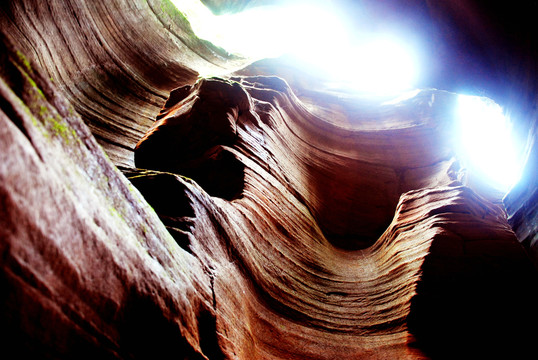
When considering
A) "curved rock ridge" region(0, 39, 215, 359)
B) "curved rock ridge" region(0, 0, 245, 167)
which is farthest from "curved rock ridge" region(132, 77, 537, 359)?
"curved rock ridge" region(0, 0, 245, 167)

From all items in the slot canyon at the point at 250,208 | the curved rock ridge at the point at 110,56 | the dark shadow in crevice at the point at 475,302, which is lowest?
the dark shadow in crevice at the point at 475,302

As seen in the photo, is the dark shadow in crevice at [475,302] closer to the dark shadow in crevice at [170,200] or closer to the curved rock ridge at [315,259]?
the curved rock ridge at [315,259]

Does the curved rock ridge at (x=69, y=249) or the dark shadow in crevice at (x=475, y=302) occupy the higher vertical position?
the curved rock ridge at (x=69, y=249)

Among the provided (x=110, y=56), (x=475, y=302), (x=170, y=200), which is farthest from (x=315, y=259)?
(x=110, y=56)

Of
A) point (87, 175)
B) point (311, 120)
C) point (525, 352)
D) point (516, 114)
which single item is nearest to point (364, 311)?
point (525, 352)

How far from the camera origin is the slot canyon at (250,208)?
2.59 meters

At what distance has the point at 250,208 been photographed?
764cm

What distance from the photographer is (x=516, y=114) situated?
7348mm

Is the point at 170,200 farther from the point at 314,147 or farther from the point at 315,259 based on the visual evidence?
the point at 314,147

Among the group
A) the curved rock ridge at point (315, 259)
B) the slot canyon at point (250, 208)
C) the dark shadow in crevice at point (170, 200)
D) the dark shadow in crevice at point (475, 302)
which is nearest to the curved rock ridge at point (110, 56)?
the slot canyon at point (250, 208)

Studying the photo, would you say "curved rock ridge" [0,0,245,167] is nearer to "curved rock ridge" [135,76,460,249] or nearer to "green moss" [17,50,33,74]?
"curved rock ridge" [135,76,460,249]

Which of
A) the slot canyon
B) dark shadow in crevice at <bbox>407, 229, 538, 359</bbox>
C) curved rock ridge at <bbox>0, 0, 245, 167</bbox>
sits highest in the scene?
curved rock ridge at <bbox>0, 0, 245, 167</bbox>

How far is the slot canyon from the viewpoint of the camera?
259 centimetres

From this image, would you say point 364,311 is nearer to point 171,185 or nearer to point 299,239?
point 299,239
